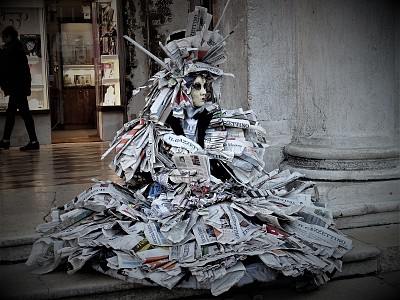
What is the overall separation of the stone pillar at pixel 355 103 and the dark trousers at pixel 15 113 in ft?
19.4

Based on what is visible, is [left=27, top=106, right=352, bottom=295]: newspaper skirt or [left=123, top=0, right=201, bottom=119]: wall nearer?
[left=27, top=106, right=352, bottom=295]: newspaper skirt

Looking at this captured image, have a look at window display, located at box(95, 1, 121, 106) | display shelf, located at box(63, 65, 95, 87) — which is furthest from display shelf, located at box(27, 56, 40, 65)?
display shelf, located at box(63, 65, 95, 87)

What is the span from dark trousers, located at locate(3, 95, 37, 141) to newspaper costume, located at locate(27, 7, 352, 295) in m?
5.85

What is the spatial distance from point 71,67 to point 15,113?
12.0 ft

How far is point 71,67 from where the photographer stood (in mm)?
12773

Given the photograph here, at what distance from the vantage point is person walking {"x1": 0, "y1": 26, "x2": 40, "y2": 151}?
362 inches

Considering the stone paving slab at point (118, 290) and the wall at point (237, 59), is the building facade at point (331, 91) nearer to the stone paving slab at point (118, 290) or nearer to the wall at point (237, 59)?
the wall at point (237, 59)

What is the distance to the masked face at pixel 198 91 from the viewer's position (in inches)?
145

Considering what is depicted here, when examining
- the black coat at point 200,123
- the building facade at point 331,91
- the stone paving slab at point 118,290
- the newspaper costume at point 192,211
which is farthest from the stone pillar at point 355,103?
the black coat at point 200,123

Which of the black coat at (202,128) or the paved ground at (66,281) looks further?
the black coat at (202,128)

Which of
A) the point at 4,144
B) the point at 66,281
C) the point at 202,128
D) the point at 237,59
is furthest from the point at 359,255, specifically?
the point at 4,144

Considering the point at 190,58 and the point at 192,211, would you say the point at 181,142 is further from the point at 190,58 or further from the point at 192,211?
the point at 190,58

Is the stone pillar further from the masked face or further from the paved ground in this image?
the masked face

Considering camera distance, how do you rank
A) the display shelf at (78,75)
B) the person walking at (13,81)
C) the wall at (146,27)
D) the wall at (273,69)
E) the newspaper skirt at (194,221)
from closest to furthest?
the newspaper skirt at (194,221) → the wall at (273,69) → the person walking at (13,81) → the wall at (146,27) → the display shelf at (78,75)
